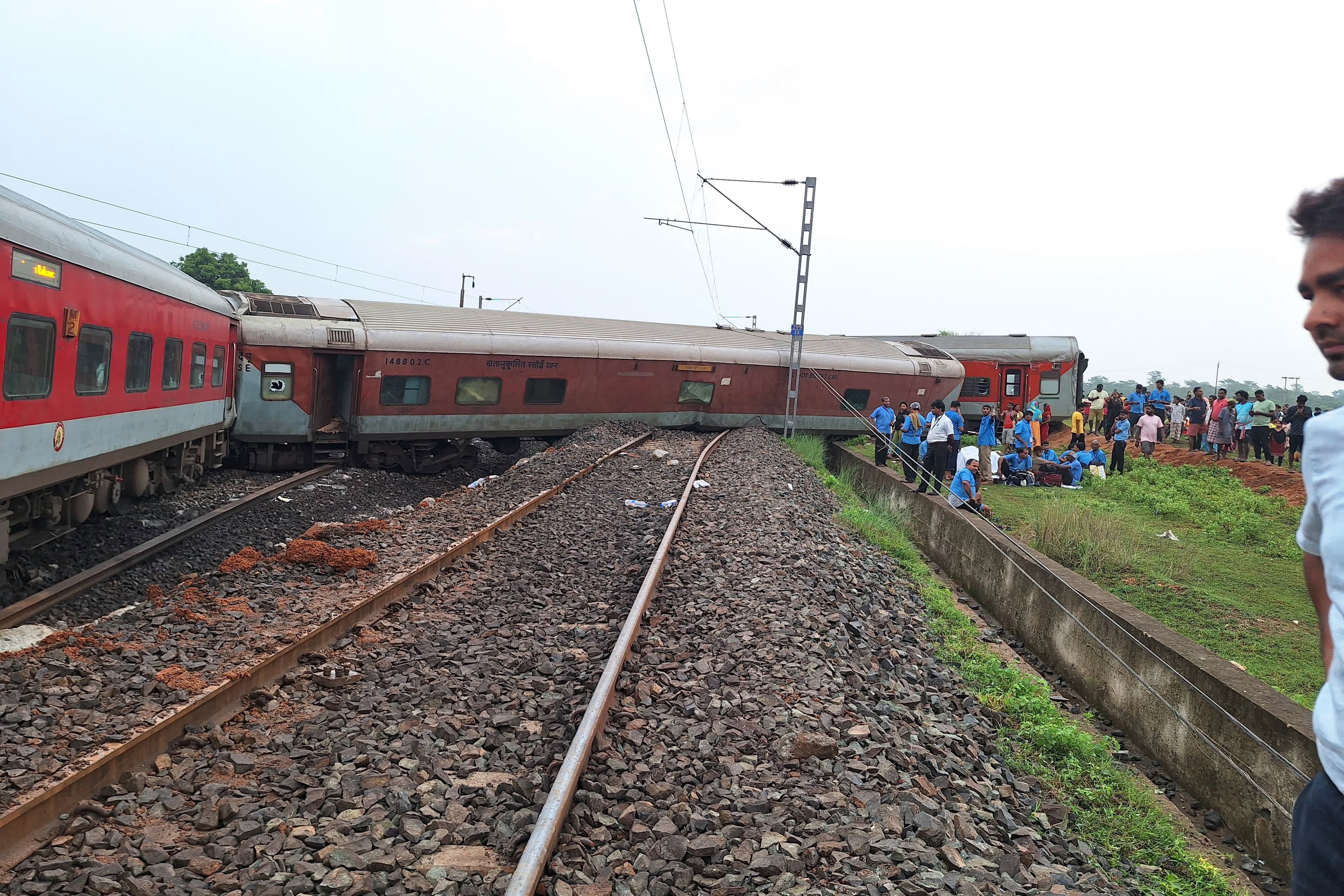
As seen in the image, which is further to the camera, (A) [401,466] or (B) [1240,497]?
(A) [401,466]

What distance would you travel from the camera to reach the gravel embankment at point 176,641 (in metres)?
4.45

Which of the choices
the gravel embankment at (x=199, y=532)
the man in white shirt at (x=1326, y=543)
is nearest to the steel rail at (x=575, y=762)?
the man in white shirt at (x=1326, y=543)

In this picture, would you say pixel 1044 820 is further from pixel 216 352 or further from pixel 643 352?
pixel 643 352

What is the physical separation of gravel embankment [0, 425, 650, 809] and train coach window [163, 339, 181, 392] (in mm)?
2651

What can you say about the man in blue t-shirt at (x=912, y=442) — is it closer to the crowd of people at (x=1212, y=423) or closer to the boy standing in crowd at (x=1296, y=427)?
the crowd of people at (x=1212, y=423)

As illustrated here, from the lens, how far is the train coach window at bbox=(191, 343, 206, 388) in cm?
1255

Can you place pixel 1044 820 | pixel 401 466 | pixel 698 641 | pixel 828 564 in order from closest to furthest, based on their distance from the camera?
pixel 1044 820, pixel 698 641, pixel 828 564, pixel 401 466

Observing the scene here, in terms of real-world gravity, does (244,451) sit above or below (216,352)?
below

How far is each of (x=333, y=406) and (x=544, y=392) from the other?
451cm

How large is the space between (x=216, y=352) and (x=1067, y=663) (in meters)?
12.9

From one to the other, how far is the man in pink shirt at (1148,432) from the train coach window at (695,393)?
10.3 meters

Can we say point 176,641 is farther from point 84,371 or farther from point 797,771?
point 797,771

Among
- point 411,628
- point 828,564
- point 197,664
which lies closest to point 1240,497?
point 828,564

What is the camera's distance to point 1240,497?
16.1 metres
